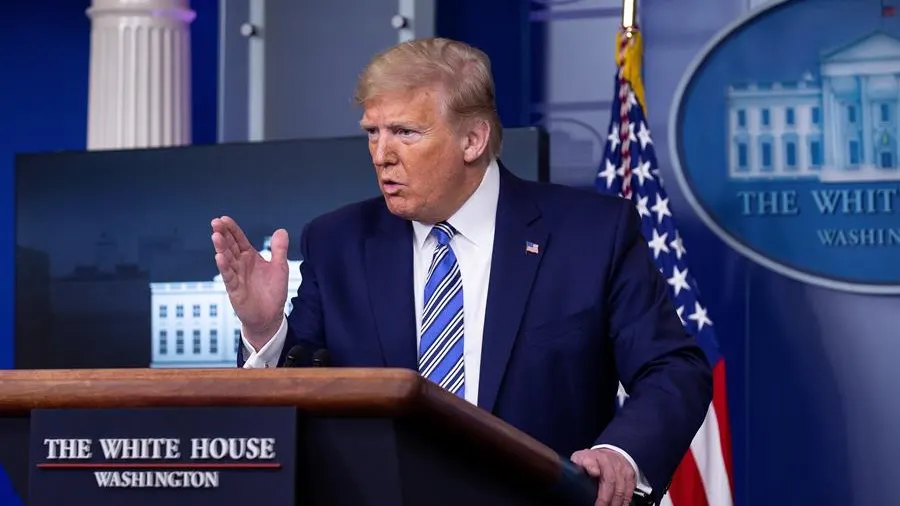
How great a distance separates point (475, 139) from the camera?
2387 mm

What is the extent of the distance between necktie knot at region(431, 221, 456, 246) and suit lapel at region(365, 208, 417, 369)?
0.05 meters

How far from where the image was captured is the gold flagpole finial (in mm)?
3975

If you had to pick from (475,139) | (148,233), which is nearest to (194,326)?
(148,233)

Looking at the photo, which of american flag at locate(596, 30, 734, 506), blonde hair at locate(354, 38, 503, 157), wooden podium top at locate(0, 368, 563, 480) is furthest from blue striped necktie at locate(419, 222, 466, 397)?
american flag at locate(596, 30, 734, 506)

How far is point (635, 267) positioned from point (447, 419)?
0.91 m

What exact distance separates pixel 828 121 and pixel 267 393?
324cm

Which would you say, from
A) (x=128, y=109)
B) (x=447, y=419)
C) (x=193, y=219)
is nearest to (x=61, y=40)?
(x=128, y=109)

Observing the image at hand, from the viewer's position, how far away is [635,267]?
7.48ft

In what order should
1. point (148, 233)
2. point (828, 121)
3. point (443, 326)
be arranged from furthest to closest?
point (148, 233), point (828, 121), point (443, 326)

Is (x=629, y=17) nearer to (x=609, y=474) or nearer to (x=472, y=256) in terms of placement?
(x=472, y=256)

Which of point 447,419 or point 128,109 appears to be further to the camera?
point 128,109

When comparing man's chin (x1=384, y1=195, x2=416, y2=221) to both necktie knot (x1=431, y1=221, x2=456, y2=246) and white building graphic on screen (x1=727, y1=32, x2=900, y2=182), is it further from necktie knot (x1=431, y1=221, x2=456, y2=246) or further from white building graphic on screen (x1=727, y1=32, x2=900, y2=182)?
white building graphic on screen (x1=727, y1=32, x2=900, y2=182)

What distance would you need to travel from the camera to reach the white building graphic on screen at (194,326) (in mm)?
4340

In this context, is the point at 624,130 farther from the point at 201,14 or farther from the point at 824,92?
the point at 201,14
